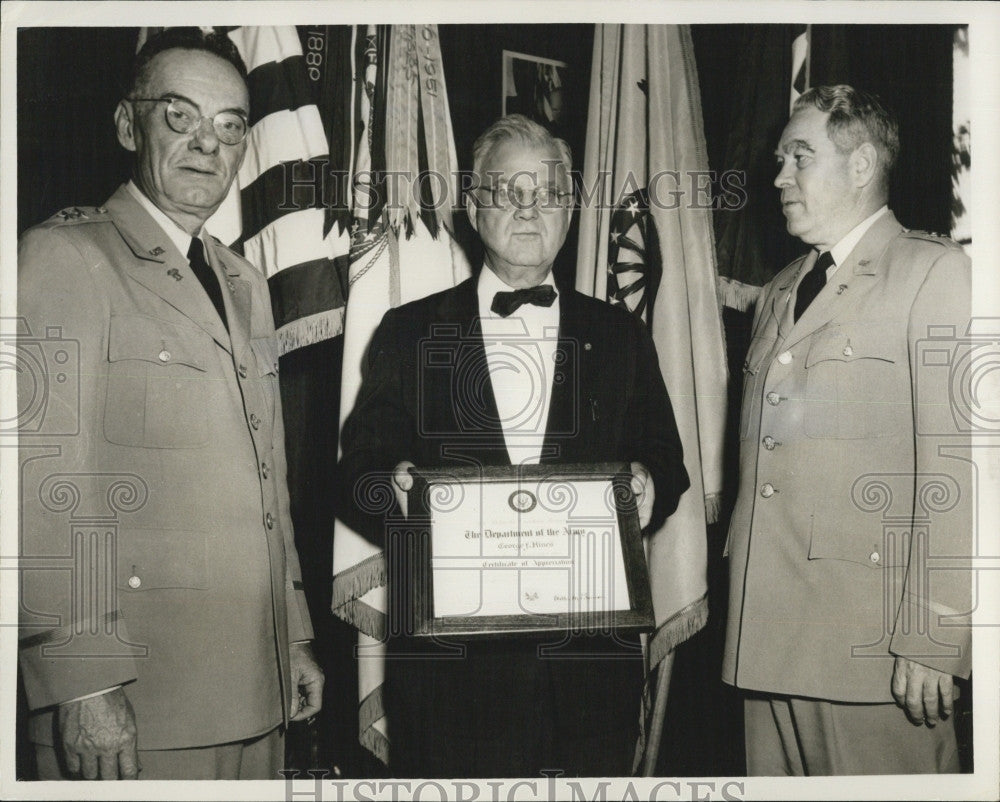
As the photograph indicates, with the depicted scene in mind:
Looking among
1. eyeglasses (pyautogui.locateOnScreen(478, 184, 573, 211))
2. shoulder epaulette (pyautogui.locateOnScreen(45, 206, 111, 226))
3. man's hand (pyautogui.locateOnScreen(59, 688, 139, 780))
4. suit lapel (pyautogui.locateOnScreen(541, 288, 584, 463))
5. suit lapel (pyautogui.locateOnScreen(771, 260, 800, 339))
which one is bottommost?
man's hand (pyautogui.locateOnScreen(59, 688, 139, 780))

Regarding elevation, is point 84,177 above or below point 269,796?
above

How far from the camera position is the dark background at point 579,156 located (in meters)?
2.59

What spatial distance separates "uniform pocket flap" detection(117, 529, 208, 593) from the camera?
2.48m

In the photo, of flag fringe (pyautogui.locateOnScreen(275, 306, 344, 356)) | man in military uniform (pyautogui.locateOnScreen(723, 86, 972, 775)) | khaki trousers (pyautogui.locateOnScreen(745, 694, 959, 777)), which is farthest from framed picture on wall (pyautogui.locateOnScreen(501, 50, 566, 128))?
khaki trousers (pyautogui.locateOnScreen(745, 694, 959, 777))

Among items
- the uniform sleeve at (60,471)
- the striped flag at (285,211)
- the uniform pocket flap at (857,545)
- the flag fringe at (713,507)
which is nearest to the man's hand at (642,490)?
the flag fringe at (713,507)

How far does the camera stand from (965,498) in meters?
2.62

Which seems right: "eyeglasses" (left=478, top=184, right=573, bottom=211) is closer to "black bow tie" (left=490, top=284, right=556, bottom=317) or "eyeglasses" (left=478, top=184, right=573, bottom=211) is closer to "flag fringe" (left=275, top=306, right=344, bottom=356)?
"black bow tie" (left=490, top=284, right=556, bottom=317)

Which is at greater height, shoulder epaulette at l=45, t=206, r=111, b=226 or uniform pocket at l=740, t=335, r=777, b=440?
shoulder epaulette at l=45, t=206, r=111, b=226

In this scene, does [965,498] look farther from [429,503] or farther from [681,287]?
[429,503]

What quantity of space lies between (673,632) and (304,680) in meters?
1.00

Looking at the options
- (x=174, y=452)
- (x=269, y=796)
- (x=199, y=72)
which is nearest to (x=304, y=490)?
(x=174, y=452)

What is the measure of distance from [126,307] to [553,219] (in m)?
1.15

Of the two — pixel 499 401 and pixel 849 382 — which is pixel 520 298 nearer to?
pixel 499 401

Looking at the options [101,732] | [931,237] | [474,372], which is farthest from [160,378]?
[931,237]
